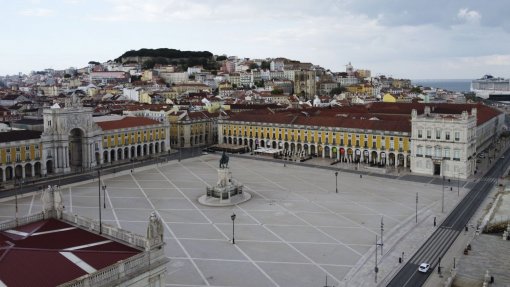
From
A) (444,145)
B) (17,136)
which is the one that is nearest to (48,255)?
(17,136)

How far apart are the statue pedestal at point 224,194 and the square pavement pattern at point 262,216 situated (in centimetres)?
121

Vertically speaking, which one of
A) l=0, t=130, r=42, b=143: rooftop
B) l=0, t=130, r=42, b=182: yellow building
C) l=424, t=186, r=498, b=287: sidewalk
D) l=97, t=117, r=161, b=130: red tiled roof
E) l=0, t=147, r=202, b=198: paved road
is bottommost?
l=424, t=186, r=498, b=287: sidewalk

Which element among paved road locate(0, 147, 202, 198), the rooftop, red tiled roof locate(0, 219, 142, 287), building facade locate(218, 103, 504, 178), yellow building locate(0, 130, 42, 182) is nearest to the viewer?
red tiled roof locate(0, 219, 142, 287)

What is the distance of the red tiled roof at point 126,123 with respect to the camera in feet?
281

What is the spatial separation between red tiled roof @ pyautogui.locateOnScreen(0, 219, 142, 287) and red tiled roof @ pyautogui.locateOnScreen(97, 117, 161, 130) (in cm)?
6044

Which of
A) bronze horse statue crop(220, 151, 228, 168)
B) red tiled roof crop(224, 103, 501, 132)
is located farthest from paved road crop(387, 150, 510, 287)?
bronze horse statue crop(220, 151, 228, 168)

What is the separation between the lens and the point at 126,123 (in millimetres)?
89688

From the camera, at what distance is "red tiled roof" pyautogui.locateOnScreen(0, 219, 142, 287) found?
66.4ft

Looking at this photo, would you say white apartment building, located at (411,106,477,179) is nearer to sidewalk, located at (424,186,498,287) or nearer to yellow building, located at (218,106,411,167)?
yellow building, located at (218,106,411,167)

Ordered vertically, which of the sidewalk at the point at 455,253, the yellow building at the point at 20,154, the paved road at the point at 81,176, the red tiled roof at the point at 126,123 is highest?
the red tiled roof at the point at 126,123

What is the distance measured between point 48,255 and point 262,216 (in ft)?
99.4

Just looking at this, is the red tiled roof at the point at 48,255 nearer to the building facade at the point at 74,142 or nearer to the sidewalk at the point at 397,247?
the sidewalk at the point at 397,247

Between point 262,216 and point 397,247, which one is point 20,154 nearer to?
point 262,216

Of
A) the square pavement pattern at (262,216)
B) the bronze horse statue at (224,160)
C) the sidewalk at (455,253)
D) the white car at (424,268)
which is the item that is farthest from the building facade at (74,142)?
the white car at (424,268)
